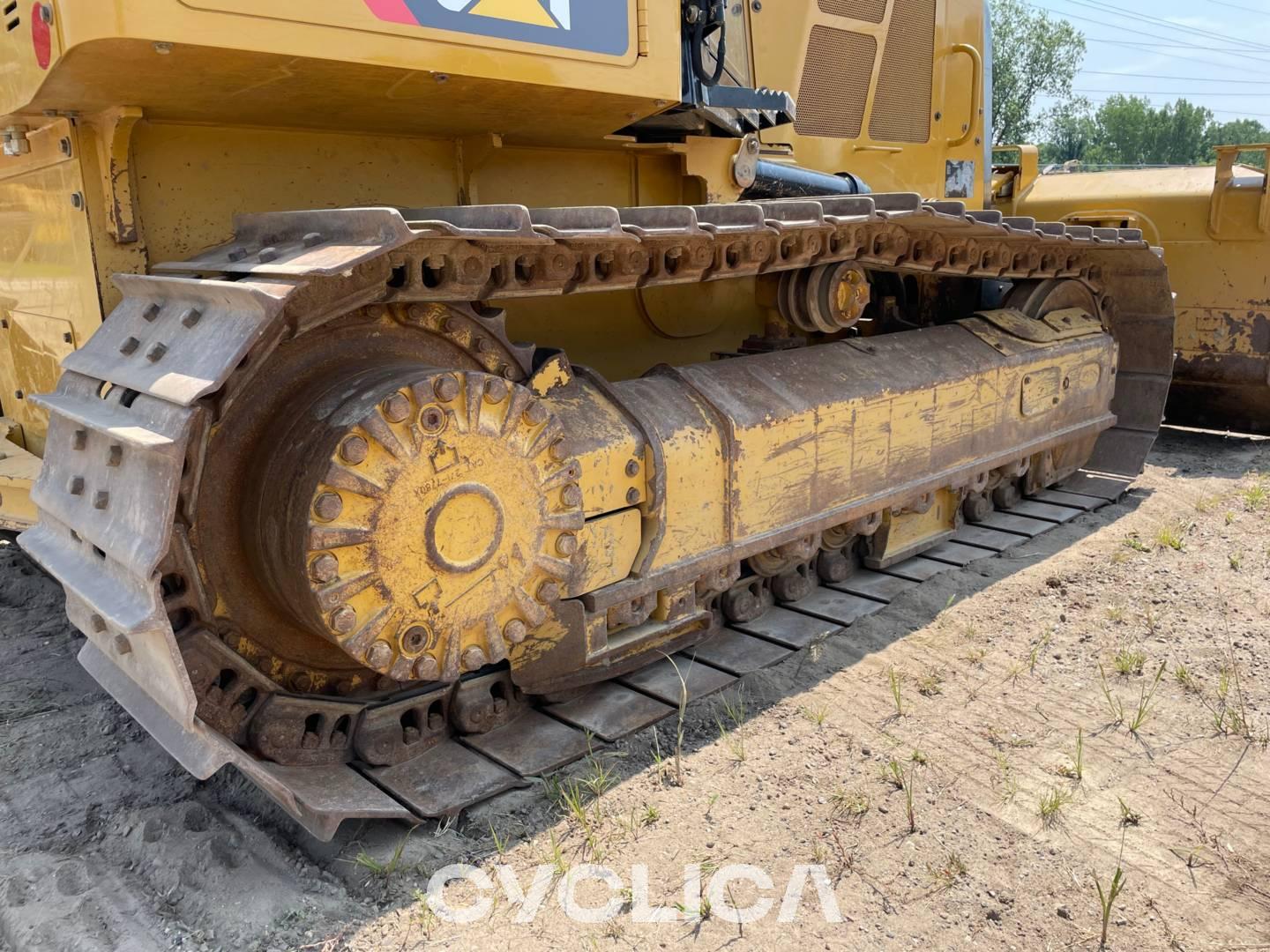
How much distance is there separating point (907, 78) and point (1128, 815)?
13.2 ft

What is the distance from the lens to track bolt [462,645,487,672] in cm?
282

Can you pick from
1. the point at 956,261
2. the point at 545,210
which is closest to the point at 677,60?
the point at 545,210

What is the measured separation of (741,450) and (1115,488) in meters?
3.31

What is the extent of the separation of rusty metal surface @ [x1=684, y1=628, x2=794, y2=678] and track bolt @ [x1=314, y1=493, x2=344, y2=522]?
1.60 meters

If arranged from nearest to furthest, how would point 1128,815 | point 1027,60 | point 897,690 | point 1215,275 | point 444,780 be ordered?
point 1128,815 → point 444,780 → point 897,690 → point 1215,275 → point 1027,60

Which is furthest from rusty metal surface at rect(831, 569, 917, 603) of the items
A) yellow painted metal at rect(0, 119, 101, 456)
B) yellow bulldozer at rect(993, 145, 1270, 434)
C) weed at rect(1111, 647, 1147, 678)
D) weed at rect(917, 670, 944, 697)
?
yellow bulldozer at rect(993, 145, 1270, 434)

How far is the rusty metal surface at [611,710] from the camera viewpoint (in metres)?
3.17

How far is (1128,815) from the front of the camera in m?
2.73

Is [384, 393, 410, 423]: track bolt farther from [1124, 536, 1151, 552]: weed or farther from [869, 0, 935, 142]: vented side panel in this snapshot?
[1124, 536, 1151, 552]: weed

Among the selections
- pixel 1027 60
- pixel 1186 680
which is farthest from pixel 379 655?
pixel 1027 60

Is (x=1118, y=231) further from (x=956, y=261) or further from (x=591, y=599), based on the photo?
(x=591, y=599)

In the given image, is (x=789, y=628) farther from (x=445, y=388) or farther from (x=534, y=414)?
(x=445, y=388)

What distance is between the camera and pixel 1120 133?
213 ft

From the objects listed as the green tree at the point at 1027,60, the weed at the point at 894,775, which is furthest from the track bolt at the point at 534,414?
the green tree at the point at 1027,60
